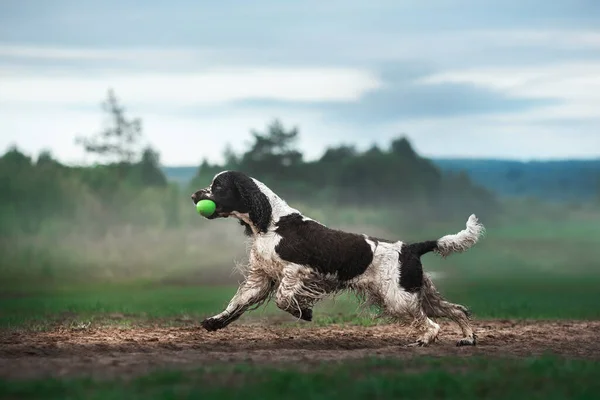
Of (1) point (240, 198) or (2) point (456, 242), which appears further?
(2) point (456, 242)

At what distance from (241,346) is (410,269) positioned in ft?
7.48

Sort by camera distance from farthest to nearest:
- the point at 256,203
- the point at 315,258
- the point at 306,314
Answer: the point at 306,314, the point at 256,203, the point at 315,258

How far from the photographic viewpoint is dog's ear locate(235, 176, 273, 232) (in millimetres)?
13336

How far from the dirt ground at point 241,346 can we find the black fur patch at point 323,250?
1011mm

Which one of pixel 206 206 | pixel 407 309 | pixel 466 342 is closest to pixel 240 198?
pixel 206 206

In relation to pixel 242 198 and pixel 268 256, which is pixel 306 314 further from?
pixel 242 198

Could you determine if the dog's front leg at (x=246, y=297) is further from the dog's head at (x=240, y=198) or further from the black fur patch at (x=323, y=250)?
the dog's head at (x=240, y=198)

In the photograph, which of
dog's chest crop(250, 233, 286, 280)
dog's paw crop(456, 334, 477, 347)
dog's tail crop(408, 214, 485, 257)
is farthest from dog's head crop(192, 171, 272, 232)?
dog's paw crop(456, 334, 477, 347)

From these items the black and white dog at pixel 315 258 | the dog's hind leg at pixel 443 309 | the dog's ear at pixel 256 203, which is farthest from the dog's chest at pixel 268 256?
the dog's hind leg at pixel 443 309

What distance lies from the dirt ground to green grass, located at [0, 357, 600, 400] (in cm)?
58

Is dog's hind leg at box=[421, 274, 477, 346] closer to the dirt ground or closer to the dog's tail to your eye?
the dirt ground

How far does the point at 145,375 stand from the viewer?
1011cm

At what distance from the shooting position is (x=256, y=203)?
13.4 meters

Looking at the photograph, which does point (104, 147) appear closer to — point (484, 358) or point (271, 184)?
point (271, 184)
